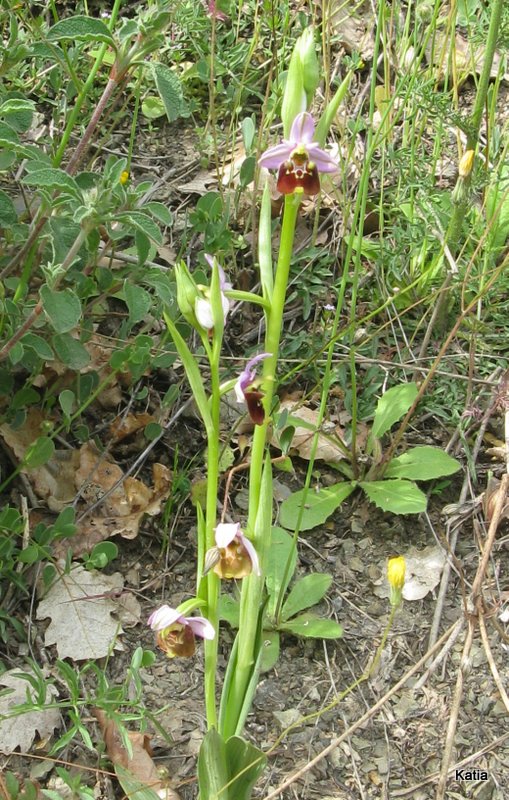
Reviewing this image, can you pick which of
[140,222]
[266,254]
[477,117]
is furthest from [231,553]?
[477,117]

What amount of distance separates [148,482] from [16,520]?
490mm

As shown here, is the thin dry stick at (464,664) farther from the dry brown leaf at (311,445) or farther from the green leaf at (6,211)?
the green leaf at (6,211)

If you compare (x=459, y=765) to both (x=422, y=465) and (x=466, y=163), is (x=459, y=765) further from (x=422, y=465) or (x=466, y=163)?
(x=466, y=163)

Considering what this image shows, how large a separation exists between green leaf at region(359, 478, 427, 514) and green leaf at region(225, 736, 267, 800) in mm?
787

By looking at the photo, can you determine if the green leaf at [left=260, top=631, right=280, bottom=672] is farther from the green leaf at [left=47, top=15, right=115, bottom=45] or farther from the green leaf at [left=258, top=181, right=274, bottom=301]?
the green leaf at [left=47, top=15, right=115, bottom=45]

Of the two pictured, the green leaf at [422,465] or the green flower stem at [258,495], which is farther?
the green leaf at [422,465]

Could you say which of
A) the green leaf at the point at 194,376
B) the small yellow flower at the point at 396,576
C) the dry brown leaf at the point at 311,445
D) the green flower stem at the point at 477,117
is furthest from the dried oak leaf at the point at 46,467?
the green flower stem at the point at 477,117

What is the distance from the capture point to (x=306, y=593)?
2.06 metres

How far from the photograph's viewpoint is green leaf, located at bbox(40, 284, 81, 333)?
1.72 m

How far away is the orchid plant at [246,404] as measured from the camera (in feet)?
4.74

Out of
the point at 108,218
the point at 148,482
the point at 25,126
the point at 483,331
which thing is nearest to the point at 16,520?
the point at 148,482

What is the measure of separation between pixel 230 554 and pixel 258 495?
16cm

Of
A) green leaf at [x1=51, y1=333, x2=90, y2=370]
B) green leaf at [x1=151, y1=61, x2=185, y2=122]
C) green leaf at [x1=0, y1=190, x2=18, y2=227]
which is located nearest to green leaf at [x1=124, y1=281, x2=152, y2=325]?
green leaf at [x1=51, y1=333, x2=90, y2=370]

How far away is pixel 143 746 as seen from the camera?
5.91ft
